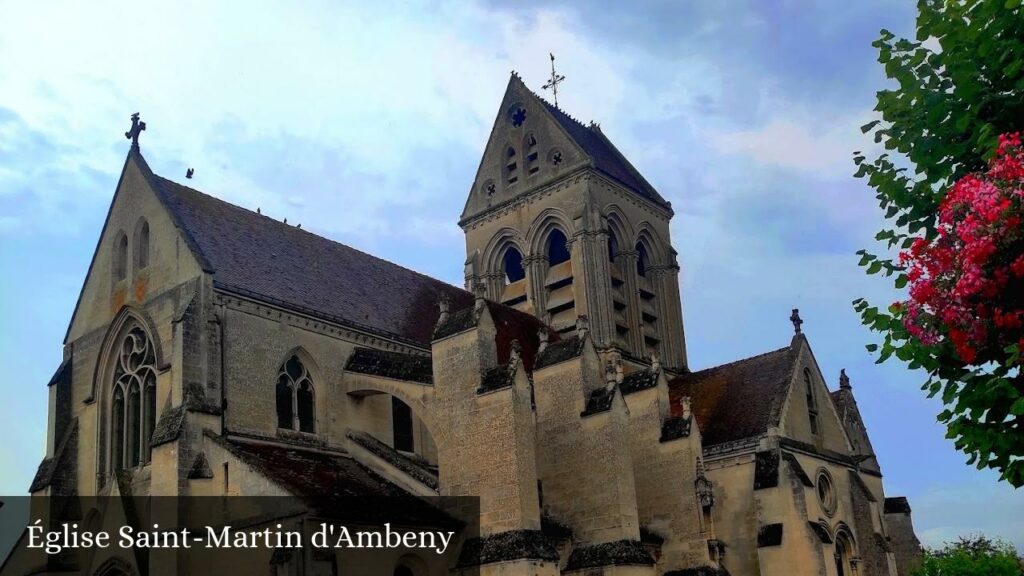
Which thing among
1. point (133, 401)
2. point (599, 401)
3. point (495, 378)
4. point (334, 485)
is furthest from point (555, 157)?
point (334, 485)

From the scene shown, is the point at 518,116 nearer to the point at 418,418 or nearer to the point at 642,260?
the point at 642,260

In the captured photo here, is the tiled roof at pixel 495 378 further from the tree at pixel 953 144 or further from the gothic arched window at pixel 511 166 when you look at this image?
the gothic arched window at pixel 511 166

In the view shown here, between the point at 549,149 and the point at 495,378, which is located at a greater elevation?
the point at 549,149

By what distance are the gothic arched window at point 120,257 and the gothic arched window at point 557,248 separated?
17135 millimetres

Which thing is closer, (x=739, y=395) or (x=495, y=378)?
(x=495, y=378)

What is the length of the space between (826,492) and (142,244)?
1944 cm

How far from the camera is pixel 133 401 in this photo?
24.1m

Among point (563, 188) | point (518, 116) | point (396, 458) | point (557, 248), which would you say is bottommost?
point (396, 458)

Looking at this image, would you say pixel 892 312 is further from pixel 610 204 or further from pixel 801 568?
pixel 610 204

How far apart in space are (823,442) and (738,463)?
3.83 metres

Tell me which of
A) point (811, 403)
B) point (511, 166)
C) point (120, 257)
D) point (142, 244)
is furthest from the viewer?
point (511, 166)

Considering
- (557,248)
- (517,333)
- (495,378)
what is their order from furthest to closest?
(557,248) → (517,333) → (495,378)

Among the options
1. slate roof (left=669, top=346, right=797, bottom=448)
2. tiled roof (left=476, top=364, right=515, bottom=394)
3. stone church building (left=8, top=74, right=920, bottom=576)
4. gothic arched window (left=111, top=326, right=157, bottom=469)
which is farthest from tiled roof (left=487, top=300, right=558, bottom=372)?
gothic arched window (left=111, top=326, right=157, bottom=469)

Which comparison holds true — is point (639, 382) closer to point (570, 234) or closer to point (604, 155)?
point (570, 234)
